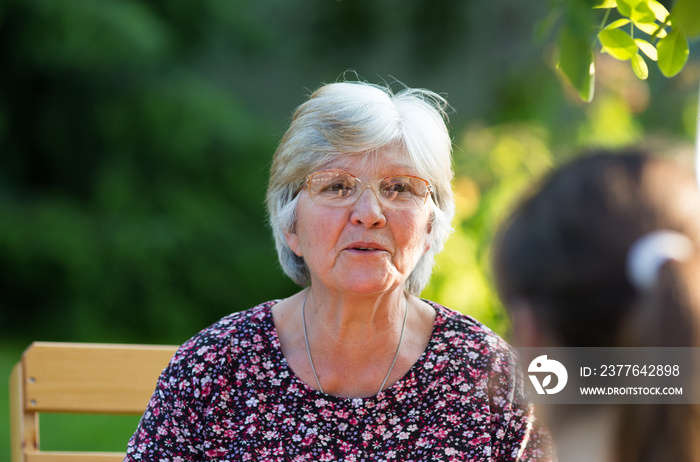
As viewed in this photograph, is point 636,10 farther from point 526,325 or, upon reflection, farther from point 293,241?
point 293,241

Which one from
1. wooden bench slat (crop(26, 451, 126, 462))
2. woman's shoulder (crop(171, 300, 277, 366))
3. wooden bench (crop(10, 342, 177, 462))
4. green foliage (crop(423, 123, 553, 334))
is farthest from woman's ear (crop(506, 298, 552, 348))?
green foliage (crop(423, 123, 553, 334))

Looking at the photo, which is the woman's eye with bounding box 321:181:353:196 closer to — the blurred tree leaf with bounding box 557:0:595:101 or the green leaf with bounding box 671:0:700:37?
the blurred tree leaf with bounding box 557:0:595:101

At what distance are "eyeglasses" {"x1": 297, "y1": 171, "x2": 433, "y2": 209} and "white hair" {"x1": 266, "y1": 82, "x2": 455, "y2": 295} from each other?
1.3 inches

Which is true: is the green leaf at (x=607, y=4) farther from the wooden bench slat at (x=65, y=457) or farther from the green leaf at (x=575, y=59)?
the wooden bench slat at (x=65, y=457)

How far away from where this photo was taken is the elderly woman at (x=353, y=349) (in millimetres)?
1859

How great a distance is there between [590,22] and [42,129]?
18.9ft

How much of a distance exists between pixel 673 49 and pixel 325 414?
3.86 ft

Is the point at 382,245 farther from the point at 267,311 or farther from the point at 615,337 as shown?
the point at 615,337

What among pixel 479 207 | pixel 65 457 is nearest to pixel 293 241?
pixel 65 457

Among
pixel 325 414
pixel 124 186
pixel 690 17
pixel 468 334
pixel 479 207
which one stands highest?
pixel 124 186

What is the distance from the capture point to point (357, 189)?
1.93 m

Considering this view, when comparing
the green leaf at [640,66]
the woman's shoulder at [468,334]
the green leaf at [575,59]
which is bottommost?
the woman's shoulder at [468,334]

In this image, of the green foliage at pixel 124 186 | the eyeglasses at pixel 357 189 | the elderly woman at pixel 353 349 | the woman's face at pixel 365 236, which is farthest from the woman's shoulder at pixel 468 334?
the green foliage at pixel 124 186

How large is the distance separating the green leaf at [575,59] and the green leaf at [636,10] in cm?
11
